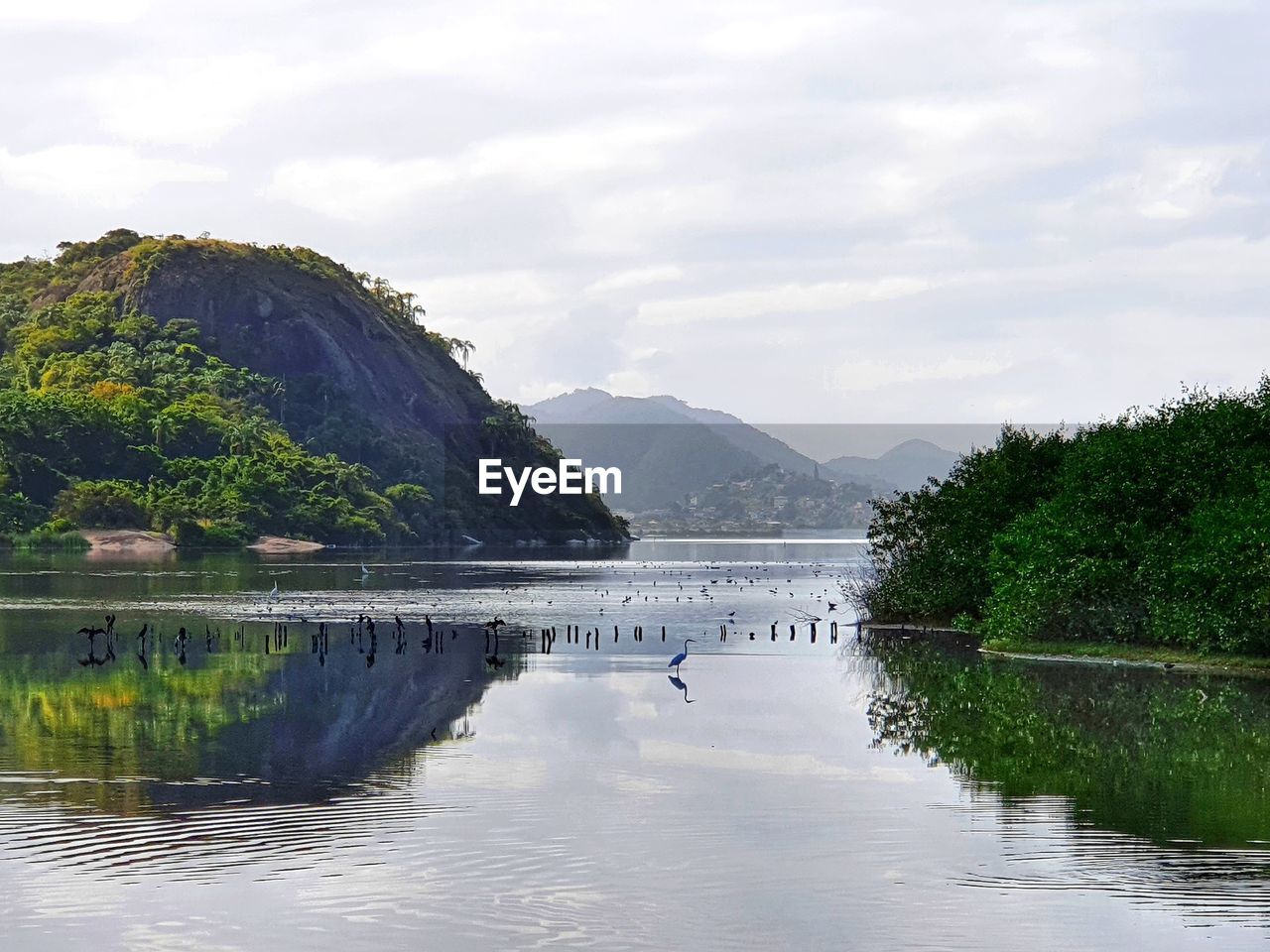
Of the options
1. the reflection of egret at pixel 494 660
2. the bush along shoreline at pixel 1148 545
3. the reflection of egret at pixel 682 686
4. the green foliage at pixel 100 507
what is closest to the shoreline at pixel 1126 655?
the bush along shoreline at pixel 1148 545

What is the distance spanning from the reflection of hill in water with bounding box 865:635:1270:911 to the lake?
11 cm

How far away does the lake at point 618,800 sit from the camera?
1906cm

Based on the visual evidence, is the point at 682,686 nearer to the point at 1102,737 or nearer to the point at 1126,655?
the point at 1102,737

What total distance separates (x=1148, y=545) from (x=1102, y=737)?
1689 centimetres

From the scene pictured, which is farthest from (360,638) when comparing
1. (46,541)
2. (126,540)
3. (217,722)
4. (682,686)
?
(126,540)

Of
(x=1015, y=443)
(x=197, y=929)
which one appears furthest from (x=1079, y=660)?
(x=197, y=929)

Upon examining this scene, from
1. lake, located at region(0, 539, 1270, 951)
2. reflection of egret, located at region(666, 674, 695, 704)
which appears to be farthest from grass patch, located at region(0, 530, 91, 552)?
reflection of egret, located at region(666, 674, 695, 704)

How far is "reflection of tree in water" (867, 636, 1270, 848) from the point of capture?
86.6 ft

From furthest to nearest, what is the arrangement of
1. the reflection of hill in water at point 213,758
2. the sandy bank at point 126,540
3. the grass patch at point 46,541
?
the sandy bank at point 126,540
the grass patch at point 46,541
the reflection of hill in water at point 213,758

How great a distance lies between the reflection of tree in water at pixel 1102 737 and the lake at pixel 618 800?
13 cm

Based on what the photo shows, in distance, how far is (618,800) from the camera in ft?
89.2

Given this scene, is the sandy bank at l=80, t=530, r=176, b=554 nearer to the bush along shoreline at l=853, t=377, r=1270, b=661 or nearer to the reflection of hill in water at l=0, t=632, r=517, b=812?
the reflection of hill in water at l=0, t=632, r=517, b=812

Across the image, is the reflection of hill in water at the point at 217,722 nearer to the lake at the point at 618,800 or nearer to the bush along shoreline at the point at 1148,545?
the lake at the point at 618,800

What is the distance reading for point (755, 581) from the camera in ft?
419
